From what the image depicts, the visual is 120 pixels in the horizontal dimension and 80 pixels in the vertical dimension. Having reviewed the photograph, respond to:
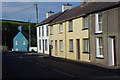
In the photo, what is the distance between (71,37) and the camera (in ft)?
86.1

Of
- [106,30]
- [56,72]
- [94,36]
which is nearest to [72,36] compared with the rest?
[94,36]

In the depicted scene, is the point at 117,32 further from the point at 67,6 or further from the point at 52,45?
the point at 67,6

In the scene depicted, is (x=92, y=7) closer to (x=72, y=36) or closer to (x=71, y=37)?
(x=72, y=36)

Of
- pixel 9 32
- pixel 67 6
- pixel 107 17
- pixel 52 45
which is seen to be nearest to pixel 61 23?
pixel 52 45

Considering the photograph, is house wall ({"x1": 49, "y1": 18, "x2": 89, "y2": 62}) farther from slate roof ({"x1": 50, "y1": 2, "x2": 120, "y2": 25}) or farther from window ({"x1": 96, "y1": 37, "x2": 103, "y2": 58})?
window ({"x1": 96, "y1": 37, "x2": 103, "y2": 58})

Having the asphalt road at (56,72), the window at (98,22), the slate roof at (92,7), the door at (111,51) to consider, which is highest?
the slate roof at (92,7)

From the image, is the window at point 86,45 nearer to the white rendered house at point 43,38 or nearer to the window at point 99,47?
the window at point 99,47

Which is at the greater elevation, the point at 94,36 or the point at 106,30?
the point at 106,30

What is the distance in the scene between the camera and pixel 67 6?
37.5 metres

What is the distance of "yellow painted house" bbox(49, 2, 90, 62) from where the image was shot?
22856mm

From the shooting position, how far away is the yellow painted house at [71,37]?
22.9 m

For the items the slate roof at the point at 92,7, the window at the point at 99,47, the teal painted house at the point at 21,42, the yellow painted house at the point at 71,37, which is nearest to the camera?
the slate roof at the point at 92,7

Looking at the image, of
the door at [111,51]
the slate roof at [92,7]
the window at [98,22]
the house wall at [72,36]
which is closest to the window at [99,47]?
the window at [98,22]

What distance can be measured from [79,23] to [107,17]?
19.8 ft
